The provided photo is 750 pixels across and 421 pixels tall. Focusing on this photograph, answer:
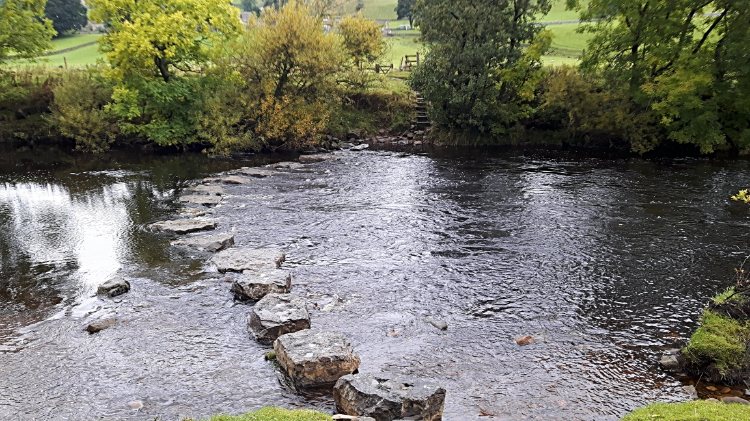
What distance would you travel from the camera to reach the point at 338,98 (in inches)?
1467

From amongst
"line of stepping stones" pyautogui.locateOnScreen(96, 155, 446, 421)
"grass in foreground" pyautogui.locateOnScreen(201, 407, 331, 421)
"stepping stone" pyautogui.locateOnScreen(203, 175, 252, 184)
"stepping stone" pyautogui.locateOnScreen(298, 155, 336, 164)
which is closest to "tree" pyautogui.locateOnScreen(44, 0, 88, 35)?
"stepping stone" pyautogui.locateOnScreen(298, 155, 336, 164)

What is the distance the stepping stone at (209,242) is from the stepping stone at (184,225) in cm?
98

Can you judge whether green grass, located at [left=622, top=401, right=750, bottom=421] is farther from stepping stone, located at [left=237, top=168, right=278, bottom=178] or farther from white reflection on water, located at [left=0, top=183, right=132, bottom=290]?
stepping stone, located at [left=237, top=168, right=278, bottom=178]

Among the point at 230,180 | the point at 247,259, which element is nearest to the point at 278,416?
the point at 247,259

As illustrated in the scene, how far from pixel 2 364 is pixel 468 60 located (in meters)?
31.2

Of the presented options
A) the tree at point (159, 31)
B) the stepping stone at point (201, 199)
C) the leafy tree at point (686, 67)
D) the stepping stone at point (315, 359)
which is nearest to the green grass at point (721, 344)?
the stepping stone at point (315, 359)

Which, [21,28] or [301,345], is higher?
[21,28]

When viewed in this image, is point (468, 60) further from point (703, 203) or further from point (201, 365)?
point (201, 365)

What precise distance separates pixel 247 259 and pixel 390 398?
27.2 ft

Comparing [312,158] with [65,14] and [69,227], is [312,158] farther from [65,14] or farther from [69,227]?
[65,14]

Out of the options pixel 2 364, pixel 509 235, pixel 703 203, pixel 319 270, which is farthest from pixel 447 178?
pixel 2 364

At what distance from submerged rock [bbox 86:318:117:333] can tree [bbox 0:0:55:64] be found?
962 inches

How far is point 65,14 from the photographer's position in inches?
3135

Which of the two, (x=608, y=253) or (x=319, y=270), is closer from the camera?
(x=319, y=270)
